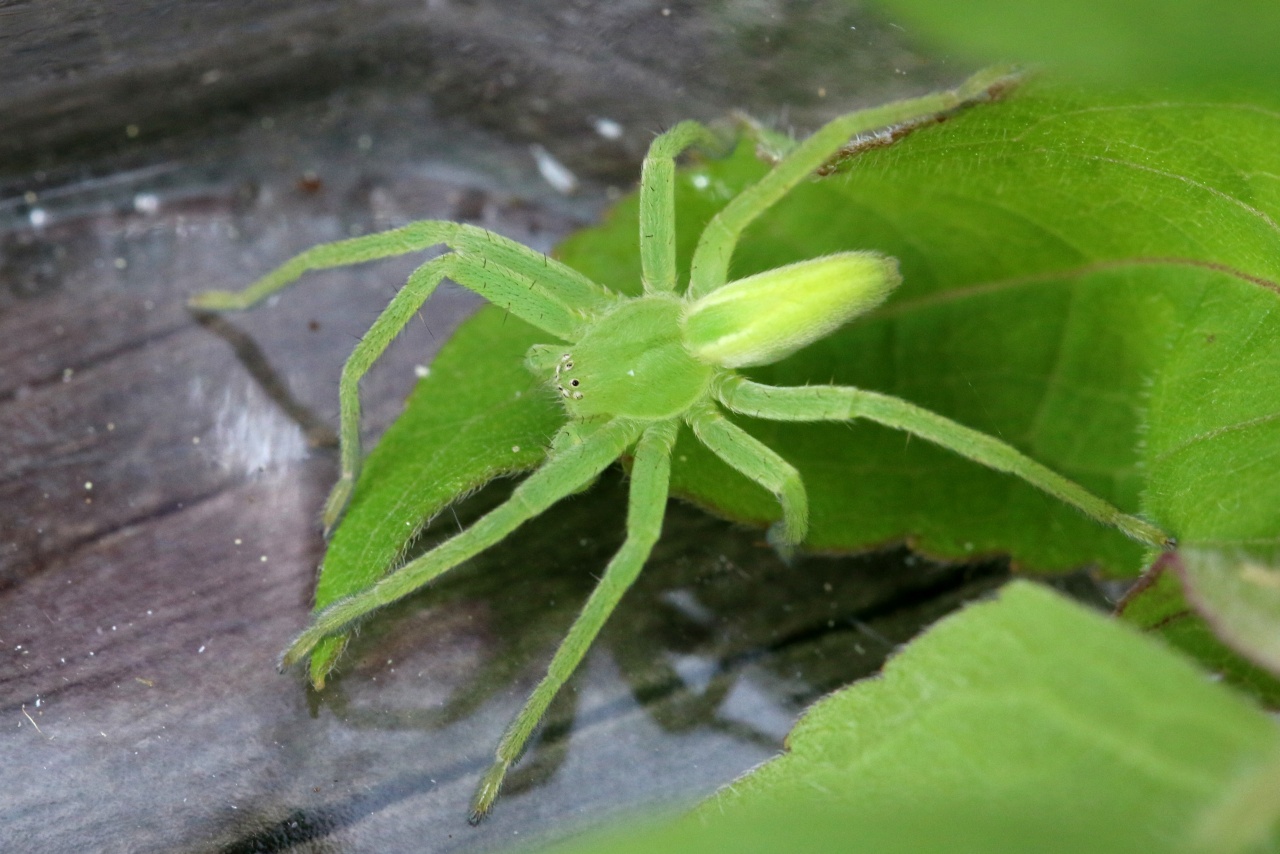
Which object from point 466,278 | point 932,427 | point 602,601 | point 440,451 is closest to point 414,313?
point 466,278

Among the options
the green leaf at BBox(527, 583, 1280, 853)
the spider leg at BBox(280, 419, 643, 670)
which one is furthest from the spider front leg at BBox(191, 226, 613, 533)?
the green leaf at BBox(527, 583, 1280, 853)

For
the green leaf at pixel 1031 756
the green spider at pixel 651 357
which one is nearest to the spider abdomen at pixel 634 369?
the green spider at pixel 651 357

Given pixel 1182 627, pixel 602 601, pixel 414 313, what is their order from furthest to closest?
pixel 414 313 < pixel 602 601 < pixel 1182 627

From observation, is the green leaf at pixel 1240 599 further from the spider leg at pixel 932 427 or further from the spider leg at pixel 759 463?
the spider leg at pixel 759 463

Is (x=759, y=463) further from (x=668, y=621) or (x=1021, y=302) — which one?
(x=1021, y=302)

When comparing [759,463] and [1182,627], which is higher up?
[1182,627]

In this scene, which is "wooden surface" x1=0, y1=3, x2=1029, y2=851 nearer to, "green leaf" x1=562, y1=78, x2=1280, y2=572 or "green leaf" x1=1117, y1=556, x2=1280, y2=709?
"green leaf" x1=562, y1=78, x2=1280, y2=572

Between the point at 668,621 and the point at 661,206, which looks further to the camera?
the point at 661,206

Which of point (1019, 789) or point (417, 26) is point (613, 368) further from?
point (1019, 789)
